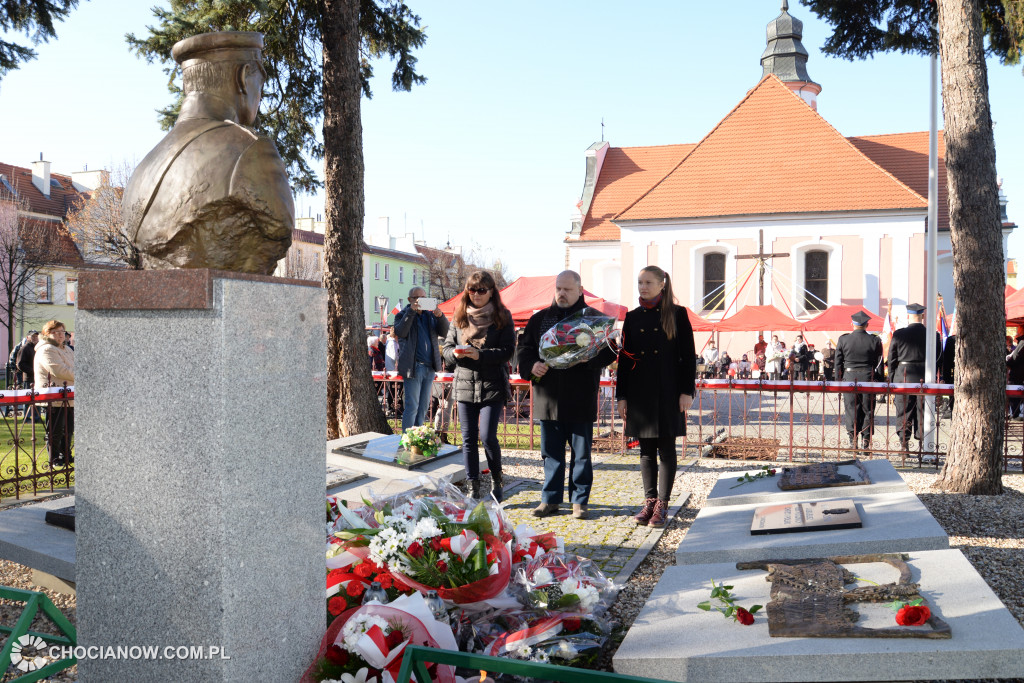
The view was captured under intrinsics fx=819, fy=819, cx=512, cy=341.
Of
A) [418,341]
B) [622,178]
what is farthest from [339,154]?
[622,178]

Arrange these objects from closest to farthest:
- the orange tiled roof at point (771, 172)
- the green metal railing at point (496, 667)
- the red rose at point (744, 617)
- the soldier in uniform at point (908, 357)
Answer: the green metal railing at point (496, 667) → the red rose at point (744, 617) → the soldier in uniform at point (908, 357) → the orange tiled roof at point (771, 172)

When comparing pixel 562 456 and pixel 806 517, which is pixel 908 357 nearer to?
pixel 562 456

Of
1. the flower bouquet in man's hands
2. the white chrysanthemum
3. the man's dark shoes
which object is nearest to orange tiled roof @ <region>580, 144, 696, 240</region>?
the man's dark shoes

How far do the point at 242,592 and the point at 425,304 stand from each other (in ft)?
23.6

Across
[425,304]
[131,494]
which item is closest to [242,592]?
[131,494]

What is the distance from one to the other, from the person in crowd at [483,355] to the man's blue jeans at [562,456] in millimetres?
426

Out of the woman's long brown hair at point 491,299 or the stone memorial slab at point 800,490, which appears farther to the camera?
the woman's long brown hair at point 491,299

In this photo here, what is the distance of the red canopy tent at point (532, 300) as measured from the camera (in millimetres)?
16156

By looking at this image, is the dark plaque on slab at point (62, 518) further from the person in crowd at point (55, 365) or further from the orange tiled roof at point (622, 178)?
the orange tiled roof at point (622, 178)

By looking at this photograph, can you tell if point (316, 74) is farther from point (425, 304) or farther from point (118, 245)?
point (118, 245)

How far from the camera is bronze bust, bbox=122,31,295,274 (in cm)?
266

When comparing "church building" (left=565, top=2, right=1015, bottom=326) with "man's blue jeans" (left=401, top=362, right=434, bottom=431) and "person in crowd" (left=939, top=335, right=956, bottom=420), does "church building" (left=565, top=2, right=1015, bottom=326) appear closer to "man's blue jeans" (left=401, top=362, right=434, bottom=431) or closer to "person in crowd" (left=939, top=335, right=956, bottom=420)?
"person in crowd" (left=939, top=335, right=956, bottom=420)

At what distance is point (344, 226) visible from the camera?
9.85 metres

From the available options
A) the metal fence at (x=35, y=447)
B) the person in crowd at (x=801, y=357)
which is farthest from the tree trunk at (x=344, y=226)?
the person in crowd at (x=801, y=357)
